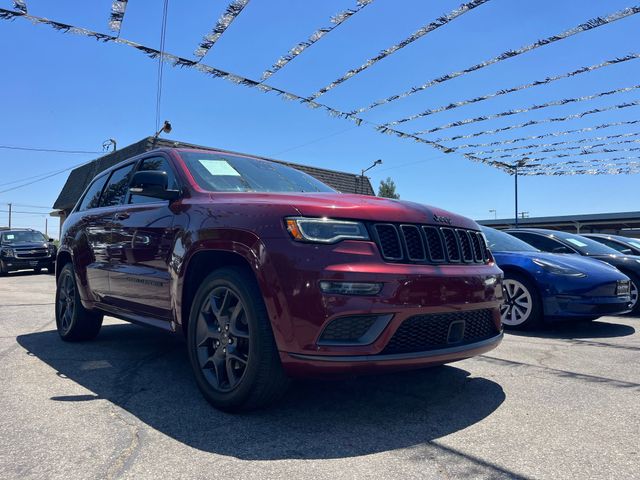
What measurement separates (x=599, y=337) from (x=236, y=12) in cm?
591

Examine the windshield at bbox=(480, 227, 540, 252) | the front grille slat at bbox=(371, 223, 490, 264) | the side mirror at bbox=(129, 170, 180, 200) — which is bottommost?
the front grille slat at bbox=(371, 223, 490, 264)

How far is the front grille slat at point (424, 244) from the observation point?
2.73 m

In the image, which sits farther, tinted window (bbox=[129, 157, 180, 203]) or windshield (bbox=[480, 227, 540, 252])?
windshield (bbox=[480, 227, 540, 252])

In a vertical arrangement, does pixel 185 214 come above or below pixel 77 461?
above

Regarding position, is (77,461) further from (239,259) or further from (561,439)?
(561,439)

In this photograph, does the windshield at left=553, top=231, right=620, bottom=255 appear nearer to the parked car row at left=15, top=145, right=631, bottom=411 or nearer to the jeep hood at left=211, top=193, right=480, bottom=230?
the parked car row at left=15, top=145, right=631, bottom=411

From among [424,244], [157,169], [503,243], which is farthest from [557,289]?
[157,169]

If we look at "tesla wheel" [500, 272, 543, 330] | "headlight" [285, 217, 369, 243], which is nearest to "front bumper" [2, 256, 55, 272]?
"tesla wheel" [500, 272, 543, 330]

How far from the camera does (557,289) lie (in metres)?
5.69

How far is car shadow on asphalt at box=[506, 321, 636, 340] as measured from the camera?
5762 millimetres

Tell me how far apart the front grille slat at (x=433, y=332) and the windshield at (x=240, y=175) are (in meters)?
1.55

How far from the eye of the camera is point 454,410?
116 inches

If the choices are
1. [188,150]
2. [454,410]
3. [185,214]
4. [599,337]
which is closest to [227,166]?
[188,150]

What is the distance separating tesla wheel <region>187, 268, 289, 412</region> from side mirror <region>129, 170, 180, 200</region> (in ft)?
2.63
